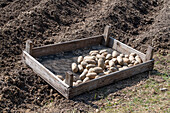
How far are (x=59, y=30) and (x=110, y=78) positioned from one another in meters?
2.55

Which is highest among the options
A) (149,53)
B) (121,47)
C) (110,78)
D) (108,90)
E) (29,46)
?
(29,46)

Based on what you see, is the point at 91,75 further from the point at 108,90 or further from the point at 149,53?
the point at 149,53

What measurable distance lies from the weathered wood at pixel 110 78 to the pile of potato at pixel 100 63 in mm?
Answer: 174

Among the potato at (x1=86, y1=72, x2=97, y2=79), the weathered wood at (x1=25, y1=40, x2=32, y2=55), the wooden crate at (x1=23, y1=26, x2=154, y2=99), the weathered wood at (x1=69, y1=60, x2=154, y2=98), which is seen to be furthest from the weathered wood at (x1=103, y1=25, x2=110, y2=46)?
the weathered wood at (x1=25, y1=40, x2=32, y2=55)

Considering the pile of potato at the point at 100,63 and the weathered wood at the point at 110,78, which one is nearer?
the weathered wood at the point at 110,78

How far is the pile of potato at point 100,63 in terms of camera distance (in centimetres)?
518

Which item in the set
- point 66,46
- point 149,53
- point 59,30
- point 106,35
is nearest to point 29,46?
point 66,46

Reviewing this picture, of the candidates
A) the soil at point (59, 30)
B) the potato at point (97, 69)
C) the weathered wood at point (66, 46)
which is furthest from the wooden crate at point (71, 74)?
the potato at point (97, 69)

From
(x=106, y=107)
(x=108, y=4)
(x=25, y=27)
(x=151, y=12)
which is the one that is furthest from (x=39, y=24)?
(x=151, y=12)

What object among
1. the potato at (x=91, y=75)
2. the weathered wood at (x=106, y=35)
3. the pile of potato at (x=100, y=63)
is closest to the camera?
the potato at (x=91, y=75)

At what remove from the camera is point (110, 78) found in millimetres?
5008

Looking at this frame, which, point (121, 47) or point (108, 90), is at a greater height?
point (121, 47)

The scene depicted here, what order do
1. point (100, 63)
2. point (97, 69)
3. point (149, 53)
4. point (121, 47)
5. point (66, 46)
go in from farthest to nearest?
point (121, 47) < point (66, 46) < point (149, 53) < point (100, 63) < point (97, 69)

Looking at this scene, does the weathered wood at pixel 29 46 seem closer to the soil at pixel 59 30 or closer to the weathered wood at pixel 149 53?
the soil at pixel 59 30
